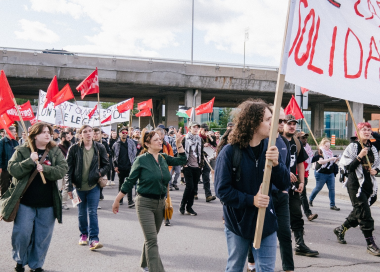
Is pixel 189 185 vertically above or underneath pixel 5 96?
underneath

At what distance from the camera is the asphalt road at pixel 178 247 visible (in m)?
4.82

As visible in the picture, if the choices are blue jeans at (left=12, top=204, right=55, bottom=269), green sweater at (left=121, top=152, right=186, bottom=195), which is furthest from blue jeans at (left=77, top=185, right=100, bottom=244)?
green sweater at (left=121, top=152, right=186, bottom=195)

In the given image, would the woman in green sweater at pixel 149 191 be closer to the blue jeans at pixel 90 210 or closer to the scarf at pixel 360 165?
the blue jeans at pixel 90 210

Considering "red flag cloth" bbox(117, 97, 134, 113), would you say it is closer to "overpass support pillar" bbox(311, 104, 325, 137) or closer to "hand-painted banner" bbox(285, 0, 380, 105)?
"hand-painted banner" bbox(285, 0, 380, 105)

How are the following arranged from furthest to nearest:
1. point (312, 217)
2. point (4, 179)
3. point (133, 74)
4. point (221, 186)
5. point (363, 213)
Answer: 1. point (133, 74)
2. point (4, 179)
3. point (312, 217)
4. point (363, 213)
5. point (221, 186)

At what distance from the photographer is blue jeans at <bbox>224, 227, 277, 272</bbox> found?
113 inches

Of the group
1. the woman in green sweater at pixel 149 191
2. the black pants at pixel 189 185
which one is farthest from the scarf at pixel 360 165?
the black pants at pixel 189 185

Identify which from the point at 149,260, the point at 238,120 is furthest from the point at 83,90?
the point at 238,120

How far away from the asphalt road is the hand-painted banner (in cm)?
270

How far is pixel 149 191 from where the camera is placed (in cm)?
440

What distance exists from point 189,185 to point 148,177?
3852 millimetres

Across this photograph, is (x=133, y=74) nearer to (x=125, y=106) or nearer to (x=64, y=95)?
(x=125, y=106)

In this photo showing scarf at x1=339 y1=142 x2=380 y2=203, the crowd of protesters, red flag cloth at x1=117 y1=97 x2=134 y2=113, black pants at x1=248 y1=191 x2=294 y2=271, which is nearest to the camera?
the crowd of protesters

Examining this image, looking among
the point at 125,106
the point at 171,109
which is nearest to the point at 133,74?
the point at 171,109
